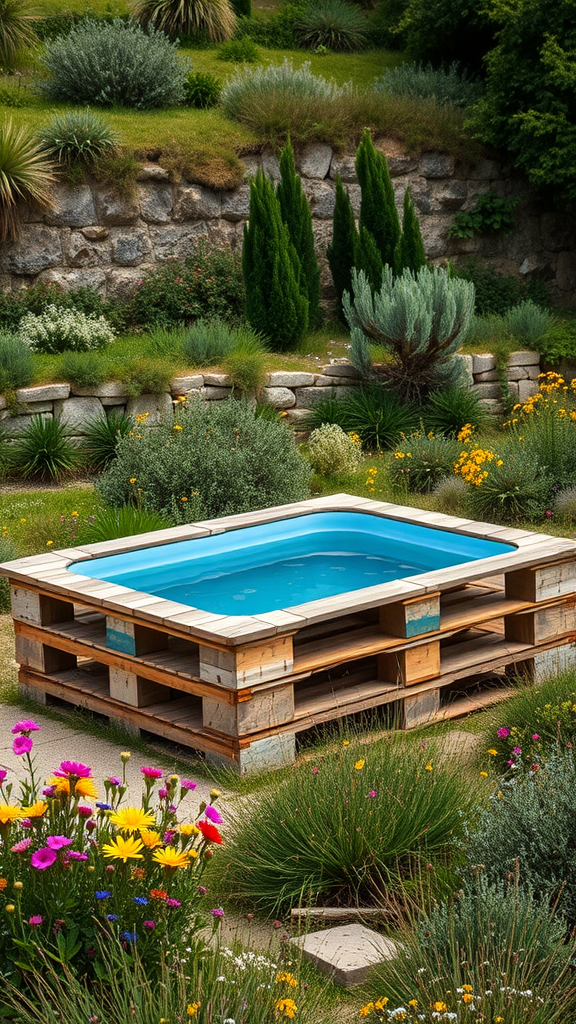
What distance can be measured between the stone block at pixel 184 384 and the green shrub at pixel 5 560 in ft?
13.2

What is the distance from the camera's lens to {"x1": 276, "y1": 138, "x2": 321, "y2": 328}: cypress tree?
14.0 metres

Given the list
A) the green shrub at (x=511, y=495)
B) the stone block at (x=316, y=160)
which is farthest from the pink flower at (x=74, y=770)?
the stone block at (x=316, y=160)

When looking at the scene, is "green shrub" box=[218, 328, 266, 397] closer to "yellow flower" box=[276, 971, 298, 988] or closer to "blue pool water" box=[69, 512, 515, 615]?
"blue pool water" box=[69, 512, 515, 615]

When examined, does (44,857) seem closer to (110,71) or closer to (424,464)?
(424,464)

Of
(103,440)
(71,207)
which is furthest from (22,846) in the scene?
(71,207)

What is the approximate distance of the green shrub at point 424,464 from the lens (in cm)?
1017

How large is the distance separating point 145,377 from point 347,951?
Result: 844cm

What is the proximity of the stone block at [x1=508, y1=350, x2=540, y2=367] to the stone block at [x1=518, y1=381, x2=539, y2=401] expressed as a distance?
0.22 meters

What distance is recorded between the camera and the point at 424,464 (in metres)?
10.2

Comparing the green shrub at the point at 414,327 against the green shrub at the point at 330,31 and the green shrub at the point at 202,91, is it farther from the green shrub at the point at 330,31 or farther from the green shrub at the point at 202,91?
the green shrub at the point at 330,31

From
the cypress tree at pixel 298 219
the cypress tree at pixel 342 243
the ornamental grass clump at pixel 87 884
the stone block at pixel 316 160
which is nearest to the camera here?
the ornamental grass clump at pixel 87 884

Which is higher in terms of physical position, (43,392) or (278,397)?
(43,392)

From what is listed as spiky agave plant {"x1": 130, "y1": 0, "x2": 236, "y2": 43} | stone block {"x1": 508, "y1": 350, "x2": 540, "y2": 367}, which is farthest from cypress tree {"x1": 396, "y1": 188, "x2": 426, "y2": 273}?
spiky agave plant {"x1": 130, "y1": 0, "x2": 236, "y2": 43}

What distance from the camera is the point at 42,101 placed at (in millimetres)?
16312
